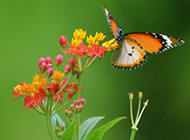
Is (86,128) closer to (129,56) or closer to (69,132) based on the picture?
(69,132)

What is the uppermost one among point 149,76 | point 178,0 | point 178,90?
point 178,0

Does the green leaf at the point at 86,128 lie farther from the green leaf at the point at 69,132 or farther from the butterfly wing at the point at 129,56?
the butterfly wing at the point at 129,56

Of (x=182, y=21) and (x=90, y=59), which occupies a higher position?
(x=182, y=21)

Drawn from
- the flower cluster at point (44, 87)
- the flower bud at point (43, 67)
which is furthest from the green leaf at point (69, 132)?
the flower bud at point (43, 67)

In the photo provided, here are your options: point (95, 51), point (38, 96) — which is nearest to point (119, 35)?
point (95, 51)

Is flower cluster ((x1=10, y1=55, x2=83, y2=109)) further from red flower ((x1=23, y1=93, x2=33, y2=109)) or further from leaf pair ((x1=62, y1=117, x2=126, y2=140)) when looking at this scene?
leaf pair ((x1=62, y1=117, x2=126, y2=140))

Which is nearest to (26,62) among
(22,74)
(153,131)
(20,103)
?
(22,74)

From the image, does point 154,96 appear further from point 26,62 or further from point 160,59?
point 26,62
